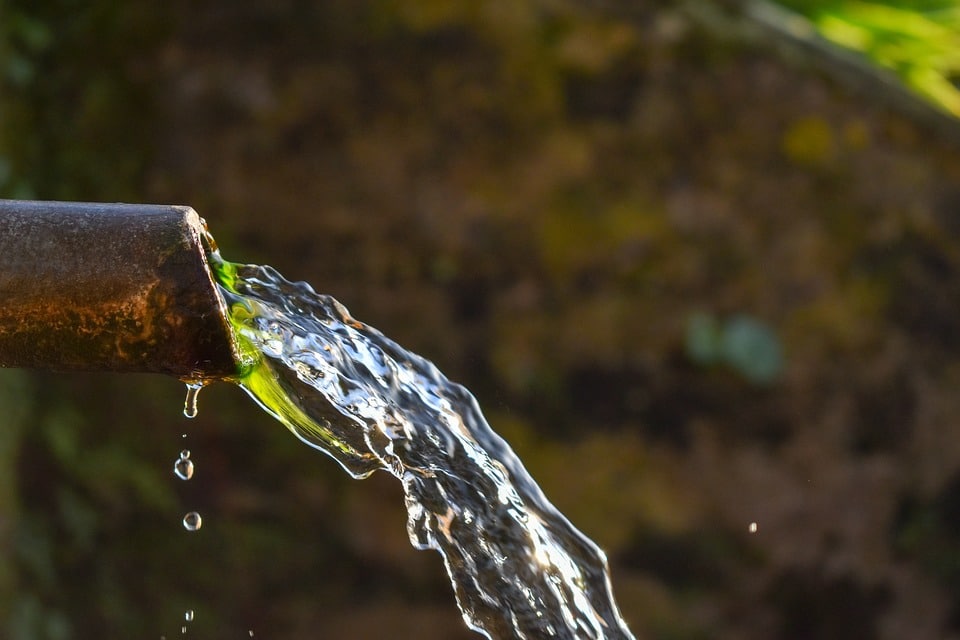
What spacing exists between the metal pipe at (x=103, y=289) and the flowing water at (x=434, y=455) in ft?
0.65

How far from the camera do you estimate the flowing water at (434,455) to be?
994 mm

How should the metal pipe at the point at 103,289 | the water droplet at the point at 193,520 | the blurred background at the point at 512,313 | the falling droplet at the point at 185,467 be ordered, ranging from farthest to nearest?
the blurred background at the point at 512,313 → the water droplet at the point at 193,520 → the falling droplet at the point at 185,467 → the metal pipe at the point at 103,289

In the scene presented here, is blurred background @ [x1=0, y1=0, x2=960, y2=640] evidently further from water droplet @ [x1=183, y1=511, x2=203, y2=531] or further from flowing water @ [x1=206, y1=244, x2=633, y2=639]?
flowing water @ [x1=206, y1=244, x2=633, y2=639]

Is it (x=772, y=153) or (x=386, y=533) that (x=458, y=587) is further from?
(x=772, y=153)

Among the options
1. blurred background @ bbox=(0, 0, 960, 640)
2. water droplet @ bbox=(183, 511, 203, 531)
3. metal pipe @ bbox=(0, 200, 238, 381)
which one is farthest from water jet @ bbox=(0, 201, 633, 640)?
blurred background @ bbox=(0, 0, 960, 640)

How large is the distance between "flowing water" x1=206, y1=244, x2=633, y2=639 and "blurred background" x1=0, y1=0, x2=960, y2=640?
105 cm

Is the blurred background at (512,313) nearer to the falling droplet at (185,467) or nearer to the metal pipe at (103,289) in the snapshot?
the falling droplet at (185,467)

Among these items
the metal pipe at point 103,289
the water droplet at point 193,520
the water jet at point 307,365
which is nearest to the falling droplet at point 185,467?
the water droplet at point 193,520

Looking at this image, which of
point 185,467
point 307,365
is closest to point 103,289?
point 307,365

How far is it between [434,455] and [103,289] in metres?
0.49

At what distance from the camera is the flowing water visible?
3.26ft

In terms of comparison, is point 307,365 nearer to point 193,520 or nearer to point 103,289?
point 103,289

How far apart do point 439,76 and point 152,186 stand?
666mm

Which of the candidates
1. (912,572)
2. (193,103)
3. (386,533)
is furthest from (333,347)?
(912,572)
